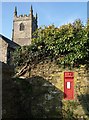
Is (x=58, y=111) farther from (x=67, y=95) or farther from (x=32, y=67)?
(x=32, y=67)

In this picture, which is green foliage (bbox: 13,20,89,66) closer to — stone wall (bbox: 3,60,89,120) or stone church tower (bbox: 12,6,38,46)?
stone wall (bbox: 3,60,89,120)

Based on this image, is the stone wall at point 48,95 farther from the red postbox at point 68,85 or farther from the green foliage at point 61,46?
the green foliage at point 61,46

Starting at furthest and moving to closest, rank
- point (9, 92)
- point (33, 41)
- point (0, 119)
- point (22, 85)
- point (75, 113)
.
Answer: point (33, 41)
point (22, 85)
point (75, 113)
point (9, 92)
point (0, 119)

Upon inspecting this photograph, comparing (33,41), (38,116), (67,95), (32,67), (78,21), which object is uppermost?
(78,21)

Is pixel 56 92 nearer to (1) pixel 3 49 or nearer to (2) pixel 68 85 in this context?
(2) pixel 68 85

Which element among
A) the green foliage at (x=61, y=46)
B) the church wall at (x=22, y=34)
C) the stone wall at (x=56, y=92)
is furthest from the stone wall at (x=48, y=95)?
the church wall at (x=22, y=34)

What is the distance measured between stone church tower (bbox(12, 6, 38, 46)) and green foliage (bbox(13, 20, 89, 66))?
2662 inches

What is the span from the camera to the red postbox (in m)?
9.33

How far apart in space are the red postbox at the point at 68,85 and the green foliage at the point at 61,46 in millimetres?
399

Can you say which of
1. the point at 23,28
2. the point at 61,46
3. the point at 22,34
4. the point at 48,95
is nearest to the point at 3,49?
the point at 61,46

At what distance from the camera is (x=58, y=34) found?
1004cm

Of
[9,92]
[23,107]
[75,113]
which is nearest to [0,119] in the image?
[9,92]

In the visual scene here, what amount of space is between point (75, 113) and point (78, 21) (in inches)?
138

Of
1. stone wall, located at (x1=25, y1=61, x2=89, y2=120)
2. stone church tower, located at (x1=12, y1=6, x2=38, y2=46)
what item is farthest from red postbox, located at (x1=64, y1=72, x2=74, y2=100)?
stone church tower, located at (x1=12, y1=6, x2=38, y2=46)
